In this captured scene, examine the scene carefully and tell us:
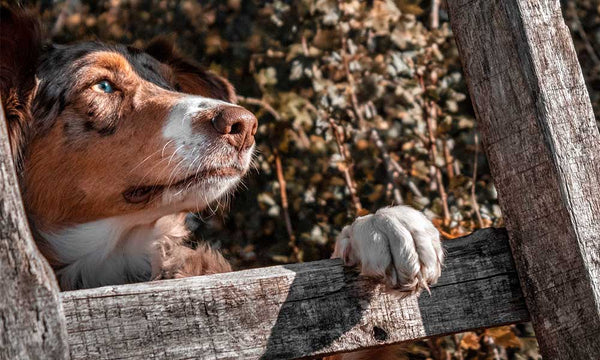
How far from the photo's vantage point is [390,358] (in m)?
2.54

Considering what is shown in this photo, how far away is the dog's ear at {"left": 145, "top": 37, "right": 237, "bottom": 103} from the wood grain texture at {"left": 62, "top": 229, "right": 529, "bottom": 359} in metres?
1.75

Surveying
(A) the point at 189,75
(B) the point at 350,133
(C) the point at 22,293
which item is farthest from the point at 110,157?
(B) the point at 350,133

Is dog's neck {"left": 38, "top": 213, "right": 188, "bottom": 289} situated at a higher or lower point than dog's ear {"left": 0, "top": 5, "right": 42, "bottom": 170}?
lower

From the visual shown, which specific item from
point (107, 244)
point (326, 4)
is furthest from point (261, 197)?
point (107, 244)

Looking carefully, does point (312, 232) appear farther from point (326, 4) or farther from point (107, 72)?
point (107, 72)

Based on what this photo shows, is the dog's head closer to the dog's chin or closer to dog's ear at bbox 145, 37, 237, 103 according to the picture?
the dog's chin

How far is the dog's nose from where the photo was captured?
252cm

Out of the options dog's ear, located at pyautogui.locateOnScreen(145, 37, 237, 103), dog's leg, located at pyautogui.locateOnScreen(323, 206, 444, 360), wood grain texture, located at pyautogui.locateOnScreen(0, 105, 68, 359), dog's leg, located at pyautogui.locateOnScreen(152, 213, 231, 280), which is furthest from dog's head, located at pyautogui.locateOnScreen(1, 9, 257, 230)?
wood grain texture, located at pyautogui.locateOnScreen(0, 105, 68, 359)

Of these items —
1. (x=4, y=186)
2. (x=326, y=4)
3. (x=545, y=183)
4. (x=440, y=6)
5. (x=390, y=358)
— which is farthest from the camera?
(x=440, y=6)

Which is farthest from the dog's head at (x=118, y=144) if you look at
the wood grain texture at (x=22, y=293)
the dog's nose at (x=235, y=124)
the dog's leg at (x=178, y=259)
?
the wood grain texture at (x=22, y=293)

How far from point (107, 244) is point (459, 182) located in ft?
5.36

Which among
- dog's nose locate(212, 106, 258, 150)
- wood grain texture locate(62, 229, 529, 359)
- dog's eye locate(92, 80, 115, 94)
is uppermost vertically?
dog's eye locate(92, 80, 115, 94)

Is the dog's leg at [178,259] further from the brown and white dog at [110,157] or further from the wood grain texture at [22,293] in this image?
the wood grain texture at [22,293]

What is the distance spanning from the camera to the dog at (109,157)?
2.61 m
